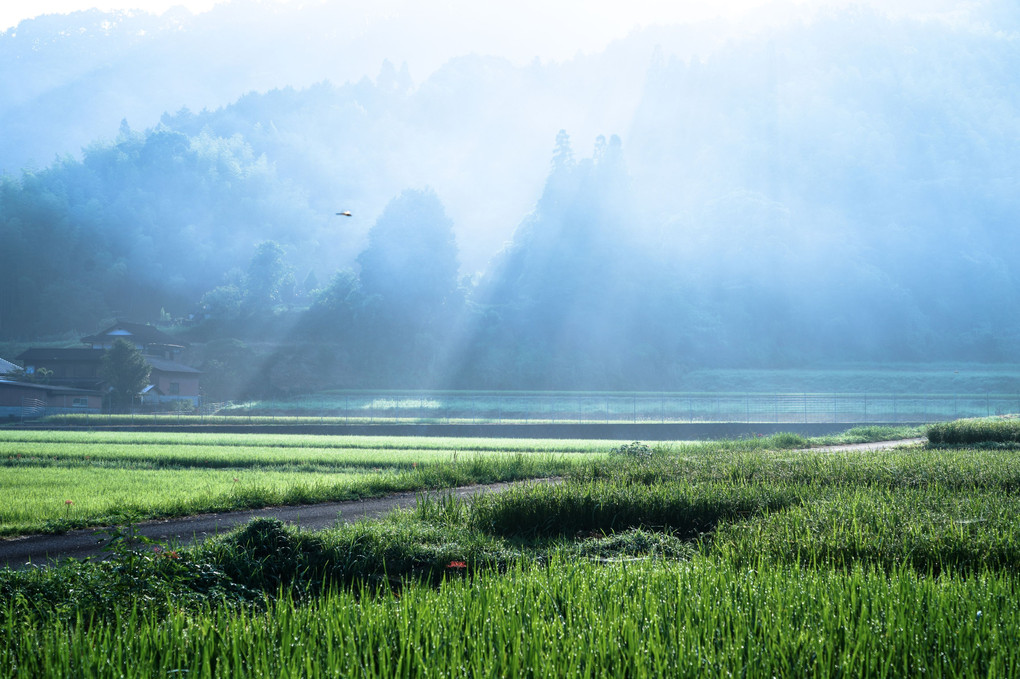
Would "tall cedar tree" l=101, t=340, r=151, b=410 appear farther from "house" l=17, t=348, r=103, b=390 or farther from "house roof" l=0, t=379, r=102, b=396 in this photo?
"house" l=17, t=348, r=103, b=390

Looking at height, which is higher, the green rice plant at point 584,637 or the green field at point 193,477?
the green rice plant at point 584,637

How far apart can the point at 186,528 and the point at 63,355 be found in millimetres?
64898

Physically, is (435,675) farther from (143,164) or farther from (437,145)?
(437,145)

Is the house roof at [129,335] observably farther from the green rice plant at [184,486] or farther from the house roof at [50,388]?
the green rice plant at [184,486]

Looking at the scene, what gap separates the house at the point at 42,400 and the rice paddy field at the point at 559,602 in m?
51.4

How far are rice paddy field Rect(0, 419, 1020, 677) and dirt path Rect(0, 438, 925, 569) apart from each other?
179cm

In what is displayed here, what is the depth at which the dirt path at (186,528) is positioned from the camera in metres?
8.75

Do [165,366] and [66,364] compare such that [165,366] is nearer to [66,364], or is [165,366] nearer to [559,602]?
[66,364]

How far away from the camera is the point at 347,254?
139 m

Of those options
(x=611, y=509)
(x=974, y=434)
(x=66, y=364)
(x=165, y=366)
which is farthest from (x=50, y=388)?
(x=974, y=434)

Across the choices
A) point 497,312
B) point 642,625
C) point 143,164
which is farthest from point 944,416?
point 143,164

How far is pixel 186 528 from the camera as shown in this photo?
1060cm

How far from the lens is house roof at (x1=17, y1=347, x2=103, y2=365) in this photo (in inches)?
2569

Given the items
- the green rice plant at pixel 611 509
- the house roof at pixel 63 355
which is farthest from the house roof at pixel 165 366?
the green rice plant at pixel 611 509
